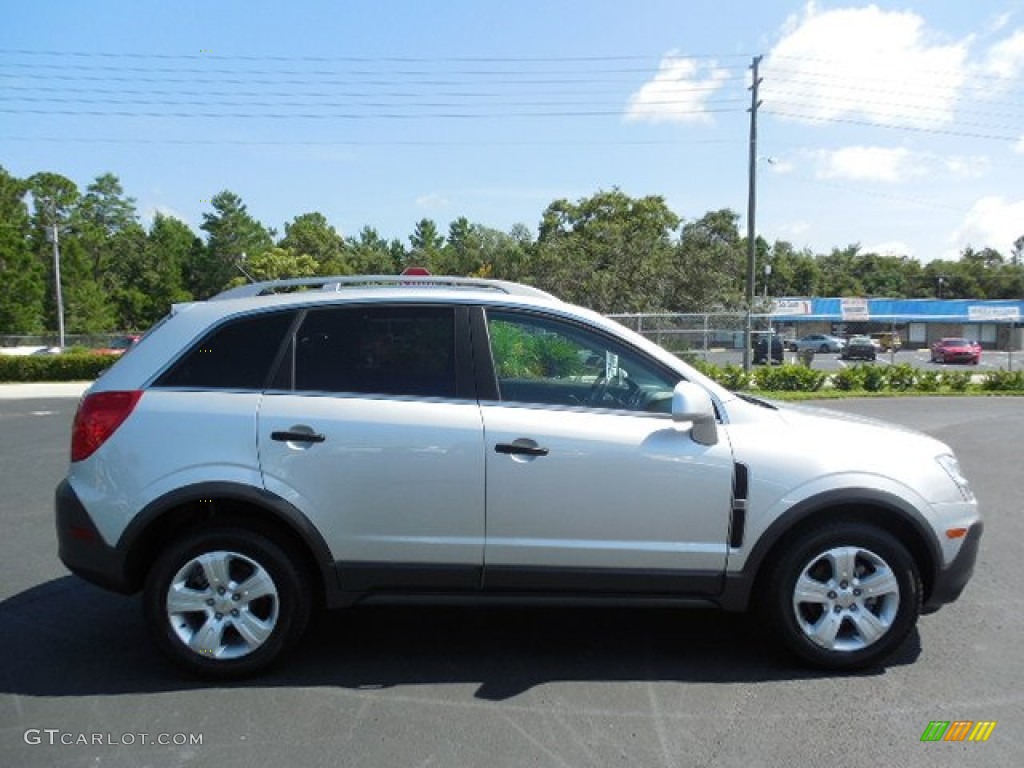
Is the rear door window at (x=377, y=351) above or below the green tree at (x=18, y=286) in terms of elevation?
below

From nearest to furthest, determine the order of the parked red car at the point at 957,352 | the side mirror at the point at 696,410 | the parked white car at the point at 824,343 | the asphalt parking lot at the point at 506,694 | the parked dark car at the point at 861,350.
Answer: the asphalt parking lot at the point at 506,694 → the side mirror at the point at 696,410 → the parked red car at the point at 957,352 → the parked dark car at the point at 861,350 → the parked white car at the point at 824,343

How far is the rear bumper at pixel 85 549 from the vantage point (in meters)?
3.70

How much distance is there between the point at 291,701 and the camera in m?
3.55

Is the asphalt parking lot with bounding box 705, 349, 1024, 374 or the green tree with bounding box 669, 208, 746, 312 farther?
the green tree with bounding box 669, 208, 746, 312

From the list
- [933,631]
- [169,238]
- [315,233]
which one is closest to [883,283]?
[315,233]

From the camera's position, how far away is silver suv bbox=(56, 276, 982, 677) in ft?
12.0

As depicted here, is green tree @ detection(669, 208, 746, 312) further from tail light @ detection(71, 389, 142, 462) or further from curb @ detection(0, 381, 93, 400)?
tail light @ detection(71, 389, 142, 462)

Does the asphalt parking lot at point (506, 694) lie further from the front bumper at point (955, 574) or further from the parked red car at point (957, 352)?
the parked red car at point (957, 352)

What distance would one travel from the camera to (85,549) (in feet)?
12.2

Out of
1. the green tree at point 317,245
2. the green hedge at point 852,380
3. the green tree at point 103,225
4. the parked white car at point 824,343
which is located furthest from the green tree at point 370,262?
the green hedge at point 852,380

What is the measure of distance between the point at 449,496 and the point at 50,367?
28422 millimetres

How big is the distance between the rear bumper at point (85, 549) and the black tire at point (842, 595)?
10.0 ft

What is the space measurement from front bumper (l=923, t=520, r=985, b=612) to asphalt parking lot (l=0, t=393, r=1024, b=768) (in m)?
0.36

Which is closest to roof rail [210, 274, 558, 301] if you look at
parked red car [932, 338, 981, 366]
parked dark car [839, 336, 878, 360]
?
parked dark car [839, 336, 878, 360]
